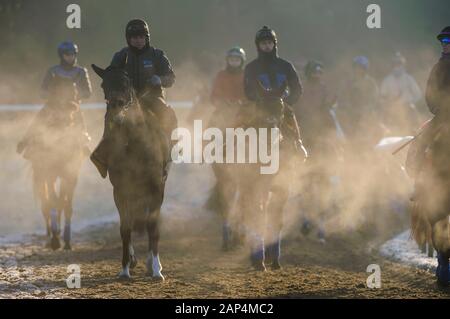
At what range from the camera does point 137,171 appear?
1169cm

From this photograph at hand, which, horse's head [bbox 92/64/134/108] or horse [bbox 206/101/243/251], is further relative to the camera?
horse [bbox 206/101/243/251]

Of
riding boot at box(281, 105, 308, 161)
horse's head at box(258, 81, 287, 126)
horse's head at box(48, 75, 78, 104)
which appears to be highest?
horse's head at box(48, 75, 78, 104)

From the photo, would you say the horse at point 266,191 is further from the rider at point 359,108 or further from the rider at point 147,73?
the rider at point 359,108

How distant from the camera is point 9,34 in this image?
28.7m

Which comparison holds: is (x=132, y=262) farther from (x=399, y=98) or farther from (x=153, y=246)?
(x=399, y=98)

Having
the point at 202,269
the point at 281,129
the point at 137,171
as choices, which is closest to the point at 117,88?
the point at 137,171

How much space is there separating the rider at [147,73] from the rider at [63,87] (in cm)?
303

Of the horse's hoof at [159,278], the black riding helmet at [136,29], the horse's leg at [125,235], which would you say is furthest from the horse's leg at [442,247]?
the black riding helmet at [136,29]

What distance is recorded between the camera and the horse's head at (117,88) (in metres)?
10.7

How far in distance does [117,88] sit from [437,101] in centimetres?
395

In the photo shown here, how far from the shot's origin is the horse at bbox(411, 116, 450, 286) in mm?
11086

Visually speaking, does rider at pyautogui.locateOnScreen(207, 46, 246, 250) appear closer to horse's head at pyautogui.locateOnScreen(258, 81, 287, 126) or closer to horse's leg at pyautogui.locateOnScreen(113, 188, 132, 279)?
horse's head at pyautogui.locateOnScreen(258, 81, 287, 126)

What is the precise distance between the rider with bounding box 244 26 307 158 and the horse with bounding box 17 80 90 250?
3.71m

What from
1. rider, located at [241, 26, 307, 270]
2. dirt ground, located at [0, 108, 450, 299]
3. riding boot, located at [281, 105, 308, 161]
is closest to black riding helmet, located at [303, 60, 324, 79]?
dirt ground, located at [0, 108, 450, 299]
